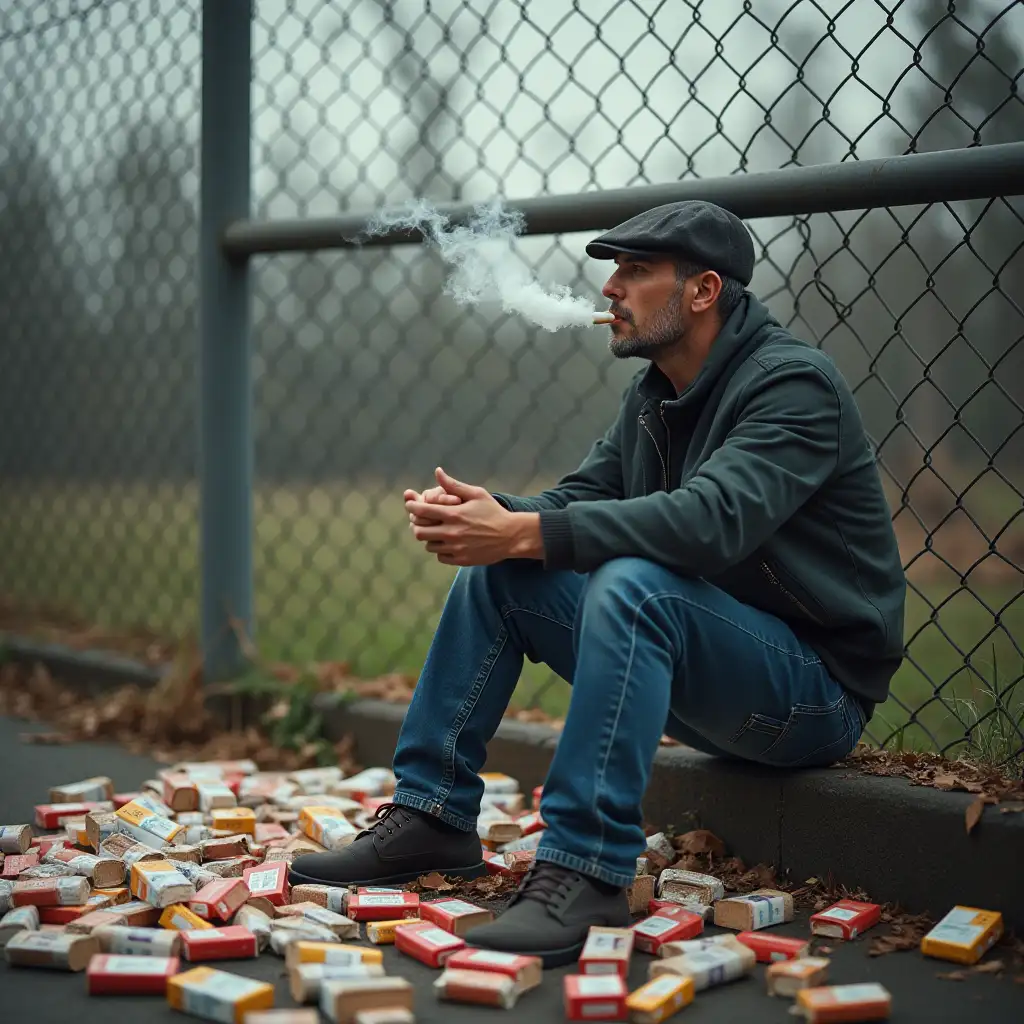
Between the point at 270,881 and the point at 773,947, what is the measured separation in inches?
36.0

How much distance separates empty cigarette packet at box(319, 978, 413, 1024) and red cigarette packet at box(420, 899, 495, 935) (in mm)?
332

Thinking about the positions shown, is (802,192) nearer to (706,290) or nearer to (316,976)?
(706,290)

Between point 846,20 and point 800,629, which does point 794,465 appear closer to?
point 800,629

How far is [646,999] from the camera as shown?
178cm

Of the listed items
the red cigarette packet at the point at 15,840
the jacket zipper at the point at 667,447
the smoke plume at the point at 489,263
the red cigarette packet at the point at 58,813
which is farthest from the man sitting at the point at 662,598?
the red cigarette packet at the point at 58,813

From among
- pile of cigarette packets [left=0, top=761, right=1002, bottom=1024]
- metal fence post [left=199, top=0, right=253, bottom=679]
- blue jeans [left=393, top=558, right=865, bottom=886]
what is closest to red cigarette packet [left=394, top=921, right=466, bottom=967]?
pile of cigarette packets [left=0, top=761, right=1002, bottom=1024]

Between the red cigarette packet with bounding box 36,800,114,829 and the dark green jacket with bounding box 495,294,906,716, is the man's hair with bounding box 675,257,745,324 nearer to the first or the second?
the dark green jacket with bounding box 495,294,906,716

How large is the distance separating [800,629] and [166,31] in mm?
2914

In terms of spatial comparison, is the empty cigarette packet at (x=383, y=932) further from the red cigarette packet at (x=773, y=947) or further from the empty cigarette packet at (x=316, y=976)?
the red cigarette packet at (x=773, y=947)

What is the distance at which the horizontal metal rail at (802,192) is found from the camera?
2.24m

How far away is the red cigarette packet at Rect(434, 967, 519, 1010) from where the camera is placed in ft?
6.03

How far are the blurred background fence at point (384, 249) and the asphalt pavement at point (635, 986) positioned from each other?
0.58m

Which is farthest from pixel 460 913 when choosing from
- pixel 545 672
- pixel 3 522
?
pixel 3 522

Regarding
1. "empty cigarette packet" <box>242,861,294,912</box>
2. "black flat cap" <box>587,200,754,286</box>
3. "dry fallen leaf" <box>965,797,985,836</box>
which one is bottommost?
"empty cigarette packet" <box>242,861,294,912</box>
